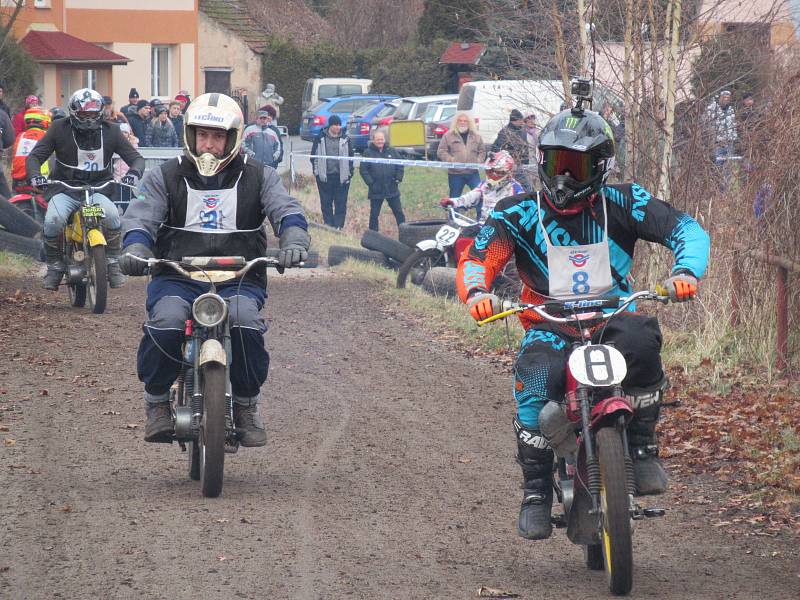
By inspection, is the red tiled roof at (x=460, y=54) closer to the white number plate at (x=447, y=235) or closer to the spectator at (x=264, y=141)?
the spectator at (x=264, y=141)

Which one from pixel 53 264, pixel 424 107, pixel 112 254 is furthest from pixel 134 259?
pixel 424 107

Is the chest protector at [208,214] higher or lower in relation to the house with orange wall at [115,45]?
lower

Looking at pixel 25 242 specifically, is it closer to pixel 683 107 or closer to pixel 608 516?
pixel 683 107

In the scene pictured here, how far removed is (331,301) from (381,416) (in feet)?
19.8

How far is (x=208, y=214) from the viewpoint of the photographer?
7.39 m

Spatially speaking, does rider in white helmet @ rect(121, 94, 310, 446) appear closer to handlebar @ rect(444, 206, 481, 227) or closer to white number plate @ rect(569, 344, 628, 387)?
white number plate @ rect(569, 344, 628, 387)

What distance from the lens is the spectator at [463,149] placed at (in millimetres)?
20875

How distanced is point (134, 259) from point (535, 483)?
2368mm

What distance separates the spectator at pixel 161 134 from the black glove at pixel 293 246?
18.1m

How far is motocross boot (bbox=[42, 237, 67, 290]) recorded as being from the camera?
14.1 meters

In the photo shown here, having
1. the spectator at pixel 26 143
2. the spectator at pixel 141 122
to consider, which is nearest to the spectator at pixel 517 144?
the spectator at pixel 26 143

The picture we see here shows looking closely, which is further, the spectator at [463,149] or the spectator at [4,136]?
the spectator at [4,136]

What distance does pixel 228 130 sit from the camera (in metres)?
7.34

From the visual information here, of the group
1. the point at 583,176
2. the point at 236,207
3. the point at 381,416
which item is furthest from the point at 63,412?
the point at 583,176
